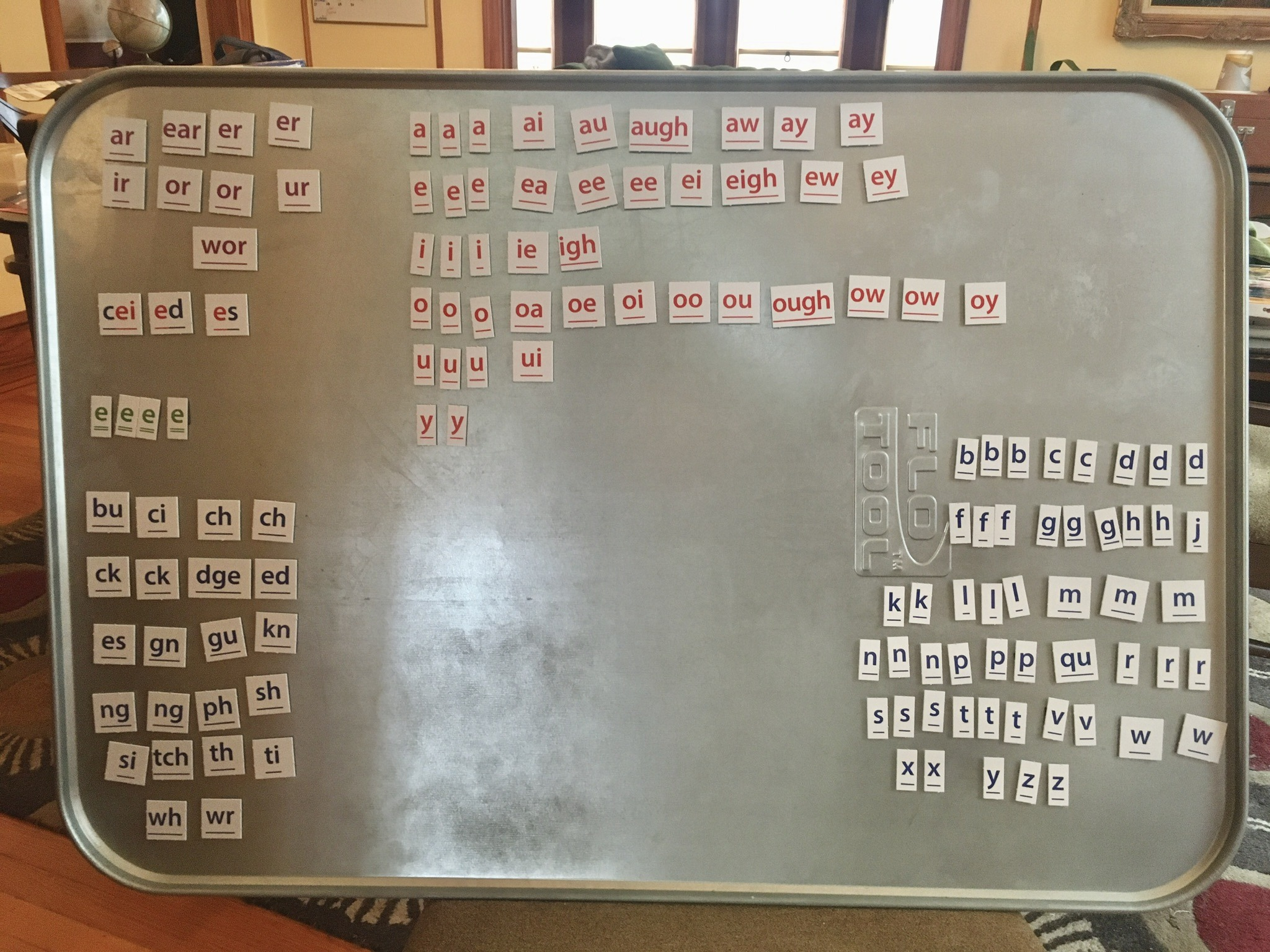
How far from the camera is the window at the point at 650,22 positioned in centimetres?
403

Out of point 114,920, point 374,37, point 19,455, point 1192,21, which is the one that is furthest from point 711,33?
point 114,920

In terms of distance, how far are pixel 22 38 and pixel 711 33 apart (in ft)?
9.16

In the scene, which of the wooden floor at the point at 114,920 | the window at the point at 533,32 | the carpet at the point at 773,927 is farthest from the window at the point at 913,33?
the wooden floor at the point at 114,920

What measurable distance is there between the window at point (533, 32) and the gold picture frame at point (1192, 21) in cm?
253

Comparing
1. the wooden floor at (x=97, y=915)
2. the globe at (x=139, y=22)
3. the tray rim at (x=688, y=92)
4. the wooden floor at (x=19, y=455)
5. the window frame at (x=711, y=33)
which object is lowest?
the wooden floor at (x=19, y=455)

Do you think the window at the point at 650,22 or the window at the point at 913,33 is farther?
the window at the point at 650,22

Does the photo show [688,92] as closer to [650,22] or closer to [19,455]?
[19,455]

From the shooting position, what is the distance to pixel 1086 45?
11.7 feet

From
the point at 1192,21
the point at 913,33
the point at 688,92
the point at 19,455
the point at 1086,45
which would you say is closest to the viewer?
the point at 688,92

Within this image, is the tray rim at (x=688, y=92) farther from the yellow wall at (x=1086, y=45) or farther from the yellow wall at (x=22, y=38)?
the yellow wall at (x=1086, y=45)

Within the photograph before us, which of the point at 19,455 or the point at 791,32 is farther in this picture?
the point at 791,32

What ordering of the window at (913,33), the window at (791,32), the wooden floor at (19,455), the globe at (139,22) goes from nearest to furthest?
1. the globe at (139,22)
2. the wooden floor at (19,455)
3. the window at (913,33)
4. the window at (791,32)

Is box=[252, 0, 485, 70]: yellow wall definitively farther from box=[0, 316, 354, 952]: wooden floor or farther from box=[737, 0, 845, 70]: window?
box=[0, 316, 354, 952]: wooden floor

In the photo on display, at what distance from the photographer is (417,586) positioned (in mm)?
970
